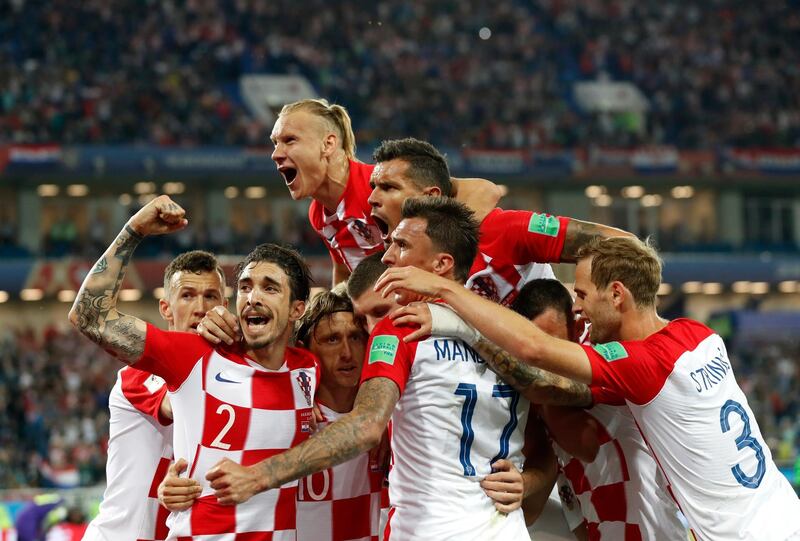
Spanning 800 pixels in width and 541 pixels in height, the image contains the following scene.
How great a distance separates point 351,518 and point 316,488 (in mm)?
237

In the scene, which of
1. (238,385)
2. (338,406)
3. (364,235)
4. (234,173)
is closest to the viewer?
(238,385)

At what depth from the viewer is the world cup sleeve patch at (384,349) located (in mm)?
4336

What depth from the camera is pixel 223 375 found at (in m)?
4.65

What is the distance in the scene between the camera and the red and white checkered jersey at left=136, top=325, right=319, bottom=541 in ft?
14.8

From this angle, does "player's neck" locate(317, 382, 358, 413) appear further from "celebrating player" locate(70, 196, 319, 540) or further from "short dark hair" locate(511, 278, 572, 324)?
"short dark hair" locate(511, 278, 572, 324)

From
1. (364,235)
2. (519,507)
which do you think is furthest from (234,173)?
(519,507)

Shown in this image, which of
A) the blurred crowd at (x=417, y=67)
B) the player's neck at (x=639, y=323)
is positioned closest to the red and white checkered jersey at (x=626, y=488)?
the player's neck at (x=639, y=323)

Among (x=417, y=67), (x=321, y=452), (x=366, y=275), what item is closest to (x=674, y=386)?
(x=366, y=275)

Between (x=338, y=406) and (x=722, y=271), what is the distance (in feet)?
95.7

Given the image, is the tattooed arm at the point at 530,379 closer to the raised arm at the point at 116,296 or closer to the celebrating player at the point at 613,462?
the celebrating player at the point at 613,462

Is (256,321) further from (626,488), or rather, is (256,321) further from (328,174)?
(626,488)

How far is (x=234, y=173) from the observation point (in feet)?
98.2

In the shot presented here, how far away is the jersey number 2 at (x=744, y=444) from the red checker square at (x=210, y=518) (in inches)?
88.5

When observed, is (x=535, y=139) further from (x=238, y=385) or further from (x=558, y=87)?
(x=238, y=385)
